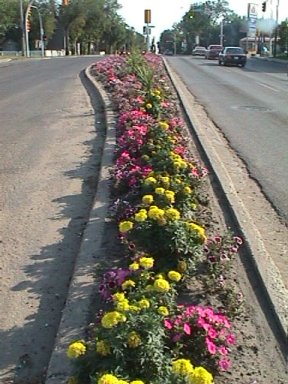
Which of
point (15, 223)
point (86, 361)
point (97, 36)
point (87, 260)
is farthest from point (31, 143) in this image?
point (97, 36)

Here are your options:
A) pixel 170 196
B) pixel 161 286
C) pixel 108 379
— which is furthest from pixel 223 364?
pixel 170 196

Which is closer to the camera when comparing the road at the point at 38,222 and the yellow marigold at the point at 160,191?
the road at the point at 38,222

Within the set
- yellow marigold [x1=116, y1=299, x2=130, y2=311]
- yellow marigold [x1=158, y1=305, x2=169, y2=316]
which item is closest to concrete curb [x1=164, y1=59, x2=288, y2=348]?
yellow marigold [x1=158, y1=305, x2=169, y2=316]

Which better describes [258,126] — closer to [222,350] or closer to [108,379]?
[222,350]

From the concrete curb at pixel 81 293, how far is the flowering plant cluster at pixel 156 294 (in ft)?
0.48

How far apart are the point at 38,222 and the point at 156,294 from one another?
2.70 meters

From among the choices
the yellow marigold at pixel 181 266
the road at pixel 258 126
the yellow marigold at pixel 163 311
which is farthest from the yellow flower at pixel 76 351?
the road at pixel 258 126

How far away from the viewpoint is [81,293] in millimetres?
4148

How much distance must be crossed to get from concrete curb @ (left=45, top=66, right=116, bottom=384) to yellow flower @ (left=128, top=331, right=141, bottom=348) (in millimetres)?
487

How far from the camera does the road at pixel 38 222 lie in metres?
3.78

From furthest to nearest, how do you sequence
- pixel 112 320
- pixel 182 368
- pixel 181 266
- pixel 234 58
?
pixel 234 58 < pixel 181 266 < pixel 112 320 < pixel 182 368

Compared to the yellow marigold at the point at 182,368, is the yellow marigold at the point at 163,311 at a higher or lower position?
higher

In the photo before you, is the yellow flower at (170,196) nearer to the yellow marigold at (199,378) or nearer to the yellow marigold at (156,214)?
the yellow marigold at (156,214)

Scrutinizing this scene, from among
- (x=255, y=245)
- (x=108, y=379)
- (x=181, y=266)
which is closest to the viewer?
(x=108, y=379)
